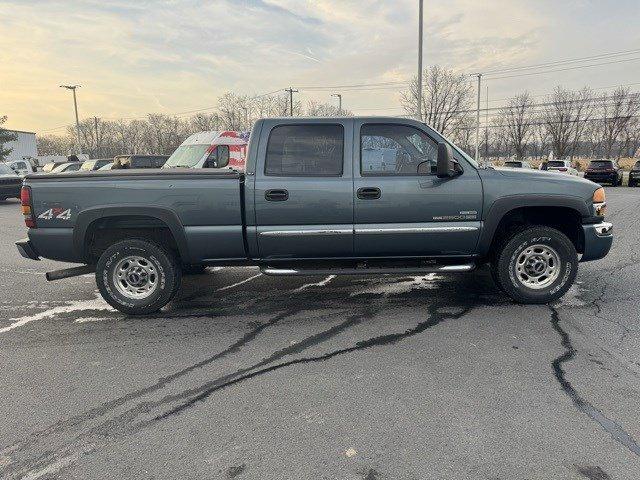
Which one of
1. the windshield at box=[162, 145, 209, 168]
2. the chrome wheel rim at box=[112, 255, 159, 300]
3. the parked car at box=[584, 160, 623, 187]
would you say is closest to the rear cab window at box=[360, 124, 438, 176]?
the chrome wheel rim at box=[112, 255, 159, 300]

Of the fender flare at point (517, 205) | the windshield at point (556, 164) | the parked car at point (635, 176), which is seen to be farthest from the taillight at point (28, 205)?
the parked car at point (635, 176)

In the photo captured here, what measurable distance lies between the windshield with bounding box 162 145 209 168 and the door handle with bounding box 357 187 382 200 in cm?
1133

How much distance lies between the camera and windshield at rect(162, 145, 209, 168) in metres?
15.2

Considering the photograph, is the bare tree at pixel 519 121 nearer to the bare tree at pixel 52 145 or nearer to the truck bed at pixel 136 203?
the truck bed at pixel 136 203

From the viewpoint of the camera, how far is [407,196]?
4777 mm

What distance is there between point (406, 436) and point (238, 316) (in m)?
2.62

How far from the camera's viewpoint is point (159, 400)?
3205 mm

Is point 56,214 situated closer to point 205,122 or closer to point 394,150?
point 394,150

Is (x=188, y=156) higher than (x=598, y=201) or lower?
higher

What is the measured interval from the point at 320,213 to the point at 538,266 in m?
2.50

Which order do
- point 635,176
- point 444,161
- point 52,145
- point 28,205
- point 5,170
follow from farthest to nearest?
1. point 52,145
2. point 635,176
3. point 5,170
4. point 28,205
5. point 444,161

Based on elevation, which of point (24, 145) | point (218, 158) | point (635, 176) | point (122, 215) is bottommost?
point (635, 176)

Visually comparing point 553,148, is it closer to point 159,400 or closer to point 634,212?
point 634,212

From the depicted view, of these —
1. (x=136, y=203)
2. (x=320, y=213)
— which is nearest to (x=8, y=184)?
(x=136, y=203)
